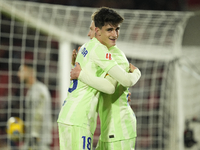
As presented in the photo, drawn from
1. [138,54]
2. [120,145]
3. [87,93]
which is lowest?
[120,145]

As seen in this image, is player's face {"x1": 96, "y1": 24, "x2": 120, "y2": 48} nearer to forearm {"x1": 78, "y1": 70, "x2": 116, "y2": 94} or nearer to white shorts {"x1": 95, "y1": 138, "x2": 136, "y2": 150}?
forearm {"x1": 78, "y1": 70, "x2": 116, "y2": 94}

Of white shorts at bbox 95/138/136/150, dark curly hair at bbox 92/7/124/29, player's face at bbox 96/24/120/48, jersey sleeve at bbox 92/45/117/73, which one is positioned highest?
dark curly hair at bbox 92/7/124/29

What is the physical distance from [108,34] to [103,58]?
20 centimetres

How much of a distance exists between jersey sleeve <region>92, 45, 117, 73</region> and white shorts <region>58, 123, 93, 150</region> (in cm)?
41

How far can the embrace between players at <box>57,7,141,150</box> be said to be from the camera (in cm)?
192

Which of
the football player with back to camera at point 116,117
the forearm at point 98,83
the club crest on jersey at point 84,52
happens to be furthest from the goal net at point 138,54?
the forearm at point 98,83

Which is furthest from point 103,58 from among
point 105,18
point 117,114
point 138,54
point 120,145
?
point 138,54

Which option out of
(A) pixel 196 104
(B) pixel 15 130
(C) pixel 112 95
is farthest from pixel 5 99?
(C) pixel 112 95

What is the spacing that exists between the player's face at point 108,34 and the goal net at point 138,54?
5.00 feet

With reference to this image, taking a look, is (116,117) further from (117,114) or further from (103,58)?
(103,58)

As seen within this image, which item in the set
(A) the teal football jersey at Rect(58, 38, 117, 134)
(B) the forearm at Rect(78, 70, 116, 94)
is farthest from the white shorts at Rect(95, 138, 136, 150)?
(B) the forearm at Rect(78, 70, 116, 94)

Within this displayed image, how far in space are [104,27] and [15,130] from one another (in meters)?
2.63

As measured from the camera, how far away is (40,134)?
428 cm

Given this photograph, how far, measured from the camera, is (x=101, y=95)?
2.12m
